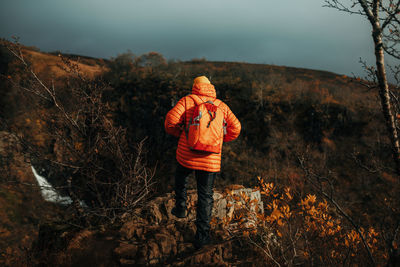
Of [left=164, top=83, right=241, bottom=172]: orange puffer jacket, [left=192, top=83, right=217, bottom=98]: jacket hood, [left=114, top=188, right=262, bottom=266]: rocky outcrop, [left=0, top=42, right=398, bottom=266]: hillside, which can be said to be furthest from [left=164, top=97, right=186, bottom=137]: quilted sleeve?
[left=0, top=42, right=398, bottom=266]: hillside

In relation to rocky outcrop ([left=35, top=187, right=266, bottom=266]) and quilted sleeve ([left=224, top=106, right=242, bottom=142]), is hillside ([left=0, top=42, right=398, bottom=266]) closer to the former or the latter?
rocky outcrop ([left=35, top=187, right=266, bottom=266])

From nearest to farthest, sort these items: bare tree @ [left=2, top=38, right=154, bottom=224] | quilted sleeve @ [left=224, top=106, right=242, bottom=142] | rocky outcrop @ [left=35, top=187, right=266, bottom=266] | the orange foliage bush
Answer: the orange foliage bush → rocky outcrop @ [left=35, top=187, right=266, bottom=266] → quilted sleeve @ [left=224, top=106, right=242, bottom=142] → bare tree @ [left=2, top=38, right=154, bottom=224]

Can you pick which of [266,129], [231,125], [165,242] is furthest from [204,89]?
[266,129]

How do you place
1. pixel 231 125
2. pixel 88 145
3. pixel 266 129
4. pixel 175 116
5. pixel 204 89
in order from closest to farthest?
1. pixel 175 116
2. pixel 204 89
3. pixel 231 125
4. pixel 88 145
5. pixel 266 129

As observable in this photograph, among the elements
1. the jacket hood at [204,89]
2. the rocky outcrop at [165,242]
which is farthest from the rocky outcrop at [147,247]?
the jacket hood at [204,89]

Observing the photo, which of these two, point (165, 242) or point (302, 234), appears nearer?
point (165, 242)

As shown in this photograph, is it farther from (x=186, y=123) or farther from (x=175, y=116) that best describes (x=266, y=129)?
(x=175, y=116)

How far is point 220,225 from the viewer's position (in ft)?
12.2

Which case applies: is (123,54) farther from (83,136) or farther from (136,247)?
(136,247)

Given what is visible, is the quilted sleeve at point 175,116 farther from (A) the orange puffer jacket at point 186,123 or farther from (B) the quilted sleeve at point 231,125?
(B) the quilted sleeve at point 231,125

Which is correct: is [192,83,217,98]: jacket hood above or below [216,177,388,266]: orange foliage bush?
above

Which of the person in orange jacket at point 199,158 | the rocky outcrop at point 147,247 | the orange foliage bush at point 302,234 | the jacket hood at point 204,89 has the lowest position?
the rocky outcrop at point 147,247

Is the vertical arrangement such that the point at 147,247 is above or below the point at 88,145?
below

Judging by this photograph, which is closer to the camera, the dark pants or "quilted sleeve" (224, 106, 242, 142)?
the dark pants
